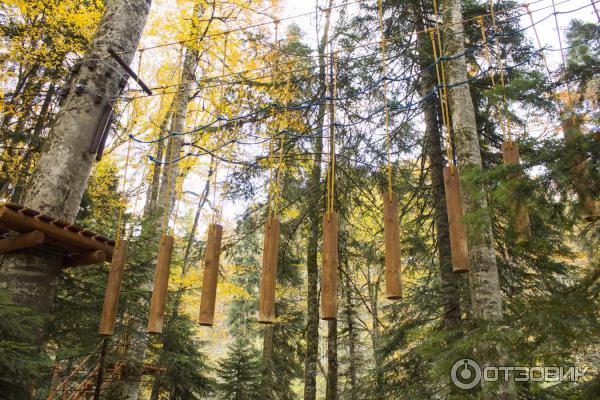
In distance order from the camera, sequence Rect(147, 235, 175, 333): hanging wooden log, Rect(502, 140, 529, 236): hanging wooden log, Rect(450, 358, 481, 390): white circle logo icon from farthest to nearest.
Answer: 1. Rect(450, 358, 481, 390): white circle logo icon
2. Rect(147, 235, 175, 333): hanging wooden log
3. Rect(502, 140, 529, 236): hanging wooden log

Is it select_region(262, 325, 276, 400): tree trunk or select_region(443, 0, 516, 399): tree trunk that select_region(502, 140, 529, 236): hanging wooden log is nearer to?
select_region(443, 0, 516, 399): tree trunk

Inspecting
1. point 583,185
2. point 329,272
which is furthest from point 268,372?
point 583,185

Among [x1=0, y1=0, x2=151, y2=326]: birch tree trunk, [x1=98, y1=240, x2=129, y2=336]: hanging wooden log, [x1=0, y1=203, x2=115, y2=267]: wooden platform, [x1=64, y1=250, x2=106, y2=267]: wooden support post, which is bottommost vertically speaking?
[x1=98, y1=240, x2=129, y2=336]: hanging wooden log

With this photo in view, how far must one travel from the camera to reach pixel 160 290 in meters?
3.12

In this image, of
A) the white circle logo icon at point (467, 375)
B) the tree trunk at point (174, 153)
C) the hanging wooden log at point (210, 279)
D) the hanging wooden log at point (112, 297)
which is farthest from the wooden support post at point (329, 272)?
the tree trunk at point (174, 153)

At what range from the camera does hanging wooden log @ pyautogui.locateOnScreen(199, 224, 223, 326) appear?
2.90m

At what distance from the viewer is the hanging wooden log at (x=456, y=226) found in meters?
2.46

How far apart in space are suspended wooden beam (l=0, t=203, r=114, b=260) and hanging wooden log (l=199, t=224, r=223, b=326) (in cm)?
152

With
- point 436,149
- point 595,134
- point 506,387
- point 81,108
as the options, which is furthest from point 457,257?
point 436,149

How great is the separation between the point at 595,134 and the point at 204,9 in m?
9.40

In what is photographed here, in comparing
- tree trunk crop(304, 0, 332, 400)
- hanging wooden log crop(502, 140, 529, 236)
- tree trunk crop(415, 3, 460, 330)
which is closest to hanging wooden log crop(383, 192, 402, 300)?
hanging wooden log crop(502, 140, 529, 236)

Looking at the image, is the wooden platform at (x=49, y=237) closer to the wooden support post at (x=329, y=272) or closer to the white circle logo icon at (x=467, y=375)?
the wooden support post at (x=329, y=272)

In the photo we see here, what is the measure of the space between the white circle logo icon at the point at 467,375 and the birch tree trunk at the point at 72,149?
3962mm

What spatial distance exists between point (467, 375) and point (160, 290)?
3.33 meters
